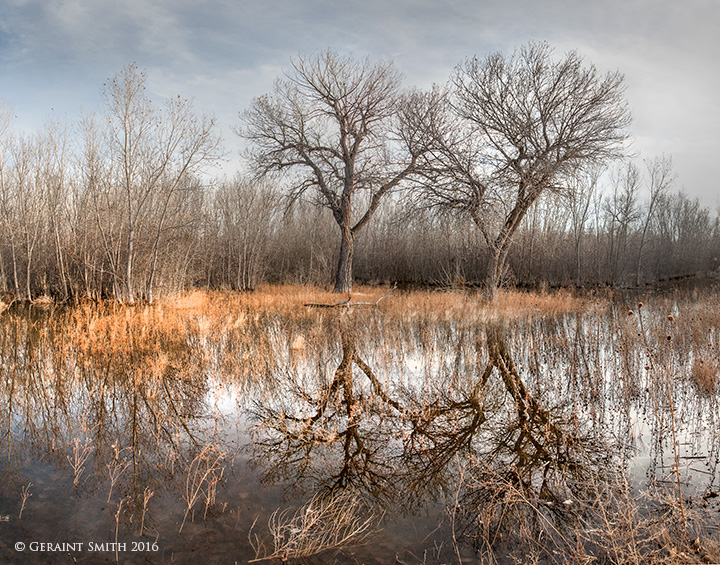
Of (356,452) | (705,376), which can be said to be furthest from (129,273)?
(705,376)

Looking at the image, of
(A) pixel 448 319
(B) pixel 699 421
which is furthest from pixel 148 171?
(B) pixel 699 421

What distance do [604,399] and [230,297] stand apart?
16.0 meters

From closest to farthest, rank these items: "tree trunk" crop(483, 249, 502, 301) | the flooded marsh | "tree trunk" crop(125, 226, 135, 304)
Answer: the flooded marsh < "tree trunk" crop(125, 226, 135, 304) < "tree trunk" crop(483, 249, 502, 301)

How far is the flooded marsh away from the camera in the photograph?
138 inches

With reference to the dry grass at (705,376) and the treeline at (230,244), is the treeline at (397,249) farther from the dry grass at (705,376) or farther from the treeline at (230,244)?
the dry grass at (705,376)

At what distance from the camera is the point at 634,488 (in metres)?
4.21

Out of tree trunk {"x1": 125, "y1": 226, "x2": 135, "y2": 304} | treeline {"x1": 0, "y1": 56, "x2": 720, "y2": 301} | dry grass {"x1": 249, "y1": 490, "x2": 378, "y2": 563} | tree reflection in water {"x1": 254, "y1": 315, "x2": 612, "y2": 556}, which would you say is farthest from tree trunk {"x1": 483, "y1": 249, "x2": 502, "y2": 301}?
dry grass {"x1": 249, "y1": 490, "x2": 378, "y2": 563}

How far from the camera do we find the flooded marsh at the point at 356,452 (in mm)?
3510

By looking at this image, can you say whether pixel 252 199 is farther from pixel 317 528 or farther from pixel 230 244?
pixel 317 528

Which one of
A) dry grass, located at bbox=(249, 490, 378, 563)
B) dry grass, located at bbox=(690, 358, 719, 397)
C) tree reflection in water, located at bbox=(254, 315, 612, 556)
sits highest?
dry grass, located at bbox=(690, 358, 719, 397)

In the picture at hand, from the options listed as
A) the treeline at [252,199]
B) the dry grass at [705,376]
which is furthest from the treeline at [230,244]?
the dry grass at [705,376]

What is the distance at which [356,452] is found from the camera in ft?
16.3

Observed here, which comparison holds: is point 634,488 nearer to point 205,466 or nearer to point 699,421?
point 699,421

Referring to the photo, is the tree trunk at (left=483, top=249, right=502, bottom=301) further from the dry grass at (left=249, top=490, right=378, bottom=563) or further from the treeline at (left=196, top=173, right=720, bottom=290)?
the dry grass at (left=249, top=490, right=378, bottom=563)
